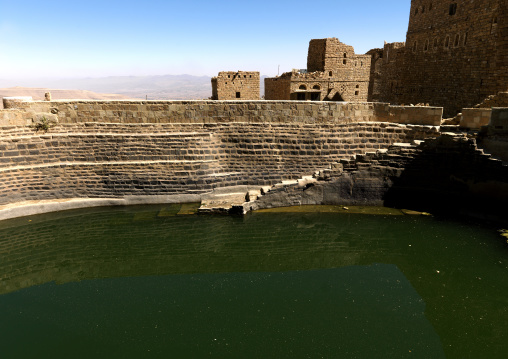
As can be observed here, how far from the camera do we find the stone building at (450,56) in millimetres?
11977

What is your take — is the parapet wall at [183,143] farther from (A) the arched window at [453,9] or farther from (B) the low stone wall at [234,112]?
(A) the arched window at [453,9]

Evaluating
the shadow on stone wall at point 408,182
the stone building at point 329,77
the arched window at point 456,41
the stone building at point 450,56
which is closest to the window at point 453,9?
the stone building at point 450,56

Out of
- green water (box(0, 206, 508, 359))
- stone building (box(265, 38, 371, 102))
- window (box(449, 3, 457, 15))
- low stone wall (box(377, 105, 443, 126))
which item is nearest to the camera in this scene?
green water (box(0, 206, 508, 359))

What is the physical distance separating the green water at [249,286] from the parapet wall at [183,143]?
1.10 meters

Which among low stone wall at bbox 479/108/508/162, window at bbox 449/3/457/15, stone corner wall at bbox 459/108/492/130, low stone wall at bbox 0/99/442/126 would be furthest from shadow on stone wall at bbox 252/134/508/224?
window at bbox 449/3/457/15

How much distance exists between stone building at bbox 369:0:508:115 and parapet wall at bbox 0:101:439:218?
4.73 meters

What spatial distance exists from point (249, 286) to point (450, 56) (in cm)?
1345

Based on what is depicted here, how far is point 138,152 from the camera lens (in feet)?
34.4

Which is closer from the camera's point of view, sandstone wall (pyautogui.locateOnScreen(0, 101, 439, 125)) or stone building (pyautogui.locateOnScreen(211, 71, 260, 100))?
sandstone wall (pyautogui.locateOnScreen(0, 101, 439, 125))

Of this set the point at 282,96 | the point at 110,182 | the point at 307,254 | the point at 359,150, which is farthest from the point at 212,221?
the point at 282,96

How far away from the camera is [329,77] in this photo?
20.2 meters

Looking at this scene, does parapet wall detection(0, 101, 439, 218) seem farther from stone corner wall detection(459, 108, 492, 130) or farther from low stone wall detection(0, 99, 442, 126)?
stone corner wall detection(459, 108, 492, 130)

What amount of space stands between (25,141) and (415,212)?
1190 centimetres

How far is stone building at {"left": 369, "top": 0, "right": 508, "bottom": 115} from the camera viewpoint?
39.3ft
